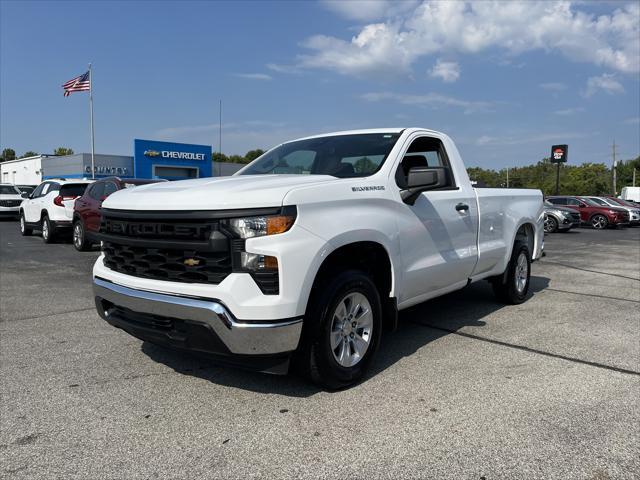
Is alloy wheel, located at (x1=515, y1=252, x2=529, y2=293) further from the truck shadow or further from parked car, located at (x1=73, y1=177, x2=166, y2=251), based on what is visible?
parked car, located at (x1=73, y1=177, x2=166, y2=251)

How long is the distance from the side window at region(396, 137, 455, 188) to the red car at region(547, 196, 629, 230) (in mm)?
24179

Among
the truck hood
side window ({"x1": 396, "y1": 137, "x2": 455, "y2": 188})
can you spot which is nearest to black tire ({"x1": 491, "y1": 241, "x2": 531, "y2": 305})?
side window ({"x1": 396, "y1": 137, "x2": 455, "y2": 188})

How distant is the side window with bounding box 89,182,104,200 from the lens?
1066 centimetres

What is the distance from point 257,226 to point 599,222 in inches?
1086

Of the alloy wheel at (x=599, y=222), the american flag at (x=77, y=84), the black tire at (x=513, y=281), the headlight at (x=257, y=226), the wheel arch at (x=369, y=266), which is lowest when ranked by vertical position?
the alloy wheel at (x=599, y=222)

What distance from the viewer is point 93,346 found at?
15.2 ft

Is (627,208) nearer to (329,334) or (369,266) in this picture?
(369,266)

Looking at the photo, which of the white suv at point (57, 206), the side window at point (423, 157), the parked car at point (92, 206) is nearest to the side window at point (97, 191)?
the parked car at point (92, 206)

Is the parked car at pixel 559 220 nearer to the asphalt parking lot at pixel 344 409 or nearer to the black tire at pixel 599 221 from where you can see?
the black tire at pixel 599 221

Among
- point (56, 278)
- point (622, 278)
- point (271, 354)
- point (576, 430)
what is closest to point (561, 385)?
point (576, 430)

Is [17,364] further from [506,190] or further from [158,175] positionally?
[158,175]

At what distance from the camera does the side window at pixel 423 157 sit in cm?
447

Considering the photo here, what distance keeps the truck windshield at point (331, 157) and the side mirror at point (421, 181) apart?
0.29 m

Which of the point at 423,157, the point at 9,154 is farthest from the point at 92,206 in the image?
the point at 9,154
